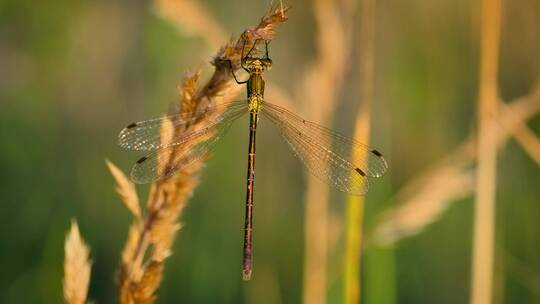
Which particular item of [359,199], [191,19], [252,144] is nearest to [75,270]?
[359,199]

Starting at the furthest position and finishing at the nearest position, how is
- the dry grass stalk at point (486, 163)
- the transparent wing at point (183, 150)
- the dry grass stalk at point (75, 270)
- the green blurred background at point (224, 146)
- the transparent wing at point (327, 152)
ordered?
the green blurred background at point (224, 146) < the transparent wing at point (327, 152) < the dry grass stalk at point (486, 163) < the transparent wing at point (183, 150) < the dry grass stalk at point (75, 270)

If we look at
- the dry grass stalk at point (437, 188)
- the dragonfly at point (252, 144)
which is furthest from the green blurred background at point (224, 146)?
the dragonfly at point (252, 144)

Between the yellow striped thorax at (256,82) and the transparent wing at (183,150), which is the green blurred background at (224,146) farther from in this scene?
the transparent wing at (183,150)

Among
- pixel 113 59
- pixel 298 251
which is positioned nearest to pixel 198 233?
pixel 298 251

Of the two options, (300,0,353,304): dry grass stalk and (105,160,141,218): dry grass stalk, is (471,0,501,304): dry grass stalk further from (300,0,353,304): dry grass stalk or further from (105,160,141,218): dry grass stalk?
(105,160,141,218): dry grass stalk

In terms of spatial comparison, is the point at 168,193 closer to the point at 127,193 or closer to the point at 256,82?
the point at 127,193

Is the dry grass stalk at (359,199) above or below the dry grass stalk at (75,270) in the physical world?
above
